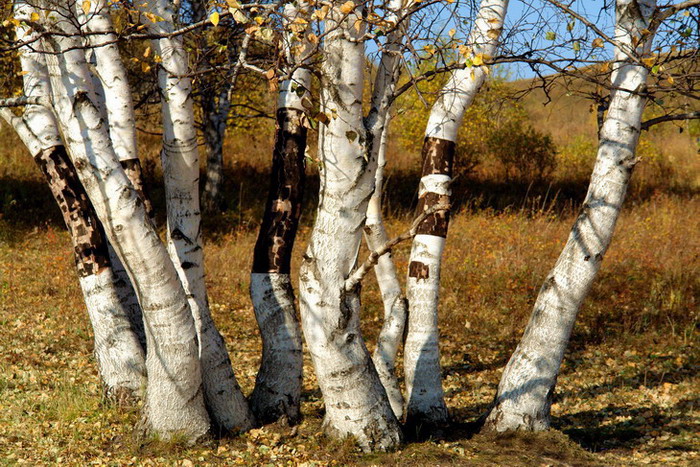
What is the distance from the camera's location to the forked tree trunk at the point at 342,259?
3.71 metres

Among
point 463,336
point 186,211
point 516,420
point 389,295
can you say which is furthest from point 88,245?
point 463,336

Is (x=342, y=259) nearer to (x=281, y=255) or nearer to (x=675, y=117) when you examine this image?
(x=281, y=255)

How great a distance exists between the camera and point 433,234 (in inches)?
181

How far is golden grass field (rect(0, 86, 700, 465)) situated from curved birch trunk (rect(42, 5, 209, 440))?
677 millimetres

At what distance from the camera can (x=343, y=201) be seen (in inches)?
152

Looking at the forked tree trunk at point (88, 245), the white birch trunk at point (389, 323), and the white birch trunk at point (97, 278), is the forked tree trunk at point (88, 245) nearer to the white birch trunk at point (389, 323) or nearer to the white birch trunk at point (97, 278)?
the white birch trunk at point (97, 278)

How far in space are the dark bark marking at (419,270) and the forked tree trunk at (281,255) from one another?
91 cm

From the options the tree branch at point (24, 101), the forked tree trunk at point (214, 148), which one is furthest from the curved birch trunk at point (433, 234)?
the forked tree trunk at point (214, 148)

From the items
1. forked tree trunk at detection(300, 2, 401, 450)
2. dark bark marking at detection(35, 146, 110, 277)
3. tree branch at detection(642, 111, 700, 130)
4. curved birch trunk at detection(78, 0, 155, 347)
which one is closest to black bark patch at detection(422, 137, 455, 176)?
forked tree trunk at detection(300, 2, 401, 450)

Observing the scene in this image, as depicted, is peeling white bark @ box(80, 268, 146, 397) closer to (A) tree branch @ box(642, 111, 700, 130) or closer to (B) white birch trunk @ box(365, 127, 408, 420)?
(B) white birch trunk @ box(365, 127, 408, 420)

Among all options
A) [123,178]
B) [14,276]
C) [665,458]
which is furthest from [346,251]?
[14,276]

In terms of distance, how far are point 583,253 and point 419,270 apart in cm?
113

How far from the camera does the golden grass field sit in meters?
4.42

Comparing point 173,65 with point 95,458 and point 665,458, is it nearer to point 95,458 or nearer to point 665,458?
point 95,458
